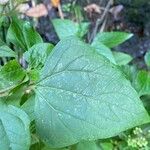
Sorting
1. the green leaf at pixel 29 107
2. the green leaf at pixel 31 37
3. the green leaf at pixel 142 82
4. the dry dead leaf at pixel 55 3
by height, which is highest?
the green leaf at pixel 31 37

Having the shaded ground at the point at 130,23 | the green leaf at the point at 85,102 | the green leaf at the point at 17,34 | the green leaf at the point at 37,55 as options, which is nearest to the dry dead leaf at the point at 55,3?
the shaded ground at the point at 130,23

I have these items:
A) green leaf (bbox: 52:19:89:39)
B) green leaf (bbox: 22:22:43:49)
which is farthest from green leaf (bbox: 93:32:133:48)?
green leaf (bbox: 22:22:43:49)

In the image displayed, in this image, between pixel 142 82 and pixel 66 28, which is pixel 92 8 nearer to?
pixel 66 28

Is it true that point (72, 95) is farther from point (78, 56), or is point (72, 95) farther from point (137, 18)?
point (137, 18)

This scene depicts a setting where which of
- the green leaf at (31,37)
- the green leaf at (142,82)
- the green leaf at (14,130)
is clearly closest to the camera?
the green leaf at (14,130)

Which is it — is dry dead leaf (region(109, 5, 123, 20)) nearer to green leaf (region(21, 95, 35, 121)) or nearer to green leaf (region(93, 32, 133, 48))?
green leaf (region(93, 32, 133, 48))

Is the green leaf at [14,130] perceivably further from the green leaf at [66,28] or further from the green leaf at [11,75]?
the green leaf at [66,28]

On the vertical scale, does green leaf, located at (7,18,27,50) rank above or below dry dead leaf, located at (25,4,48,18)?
above
